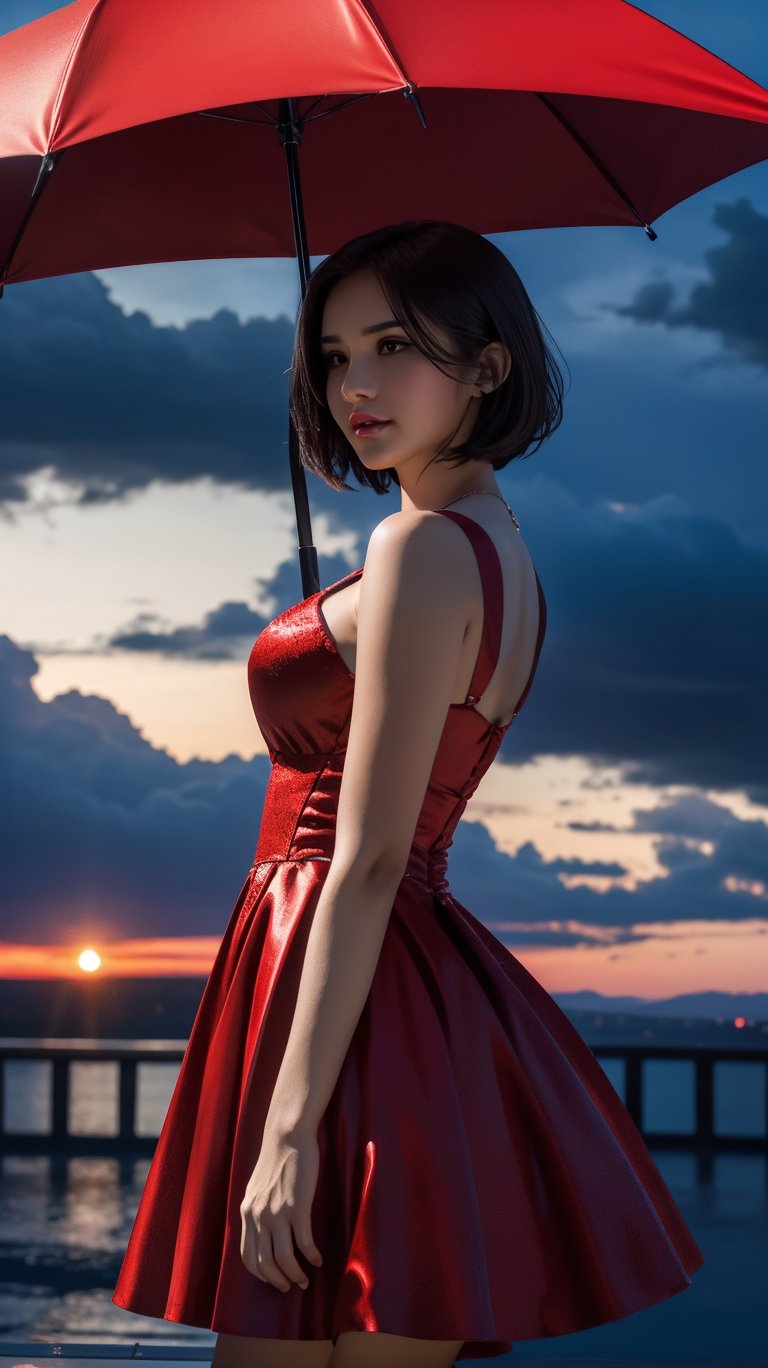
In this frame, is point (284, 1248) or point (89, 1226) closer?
point (284, 1248)

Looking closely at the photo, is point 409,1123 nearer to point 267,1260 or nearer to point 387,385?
point 267,1260

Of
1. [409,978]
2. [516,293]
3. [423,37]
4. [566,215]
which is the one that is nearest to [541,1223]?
[409,978]

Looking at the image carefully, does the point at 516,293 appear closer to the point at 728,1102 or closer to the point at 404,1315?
the point at 404,1315

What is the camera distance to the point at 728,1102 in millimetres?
86000

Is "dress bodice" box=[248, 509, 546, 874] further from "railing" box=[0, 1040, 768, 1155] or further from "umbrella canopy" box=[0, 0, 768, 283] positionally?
"railing" box=[0, 1040, 768, 1155]

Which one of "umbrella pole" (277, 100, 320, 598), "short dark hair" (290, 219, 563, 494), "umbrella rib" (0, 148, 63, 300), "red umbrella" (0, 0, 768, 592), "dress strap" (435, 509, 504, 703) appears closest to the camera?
"dress strap" (435, 509, 504, 703)

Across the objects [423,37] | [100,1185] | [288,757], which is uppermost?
[423,37]

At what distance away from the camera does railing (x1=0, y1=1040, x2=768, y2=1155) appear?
471 inches

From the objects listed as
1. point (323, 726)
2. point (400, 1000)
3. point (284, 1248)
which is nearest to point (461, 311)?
point (323, 726)

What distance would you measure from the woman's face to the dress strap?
0.18m

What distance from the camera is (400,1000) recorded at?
1717 mm

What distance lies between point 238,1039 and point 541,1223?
15.7 inches

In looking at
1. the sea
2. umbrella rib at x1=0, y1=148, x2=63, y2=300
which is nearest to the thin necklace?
umbrella rib at x1=0, y1=148, x2=63, y2=300

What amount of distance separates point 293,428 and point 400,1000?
91 cm
